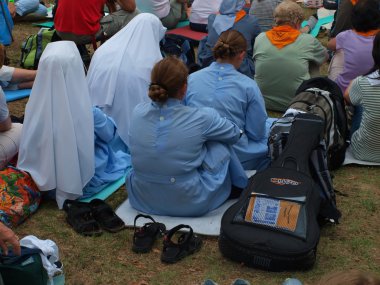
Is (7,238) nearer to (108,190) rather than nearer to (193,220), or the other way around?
(193,220)

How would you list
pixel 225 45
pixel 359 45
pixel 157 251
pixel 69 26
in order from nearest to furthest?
1. pixel 157 251
2. pixel 225 45
3. pixel 359 45
4. pixel 69 26

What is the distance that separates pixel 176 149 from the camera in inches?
159

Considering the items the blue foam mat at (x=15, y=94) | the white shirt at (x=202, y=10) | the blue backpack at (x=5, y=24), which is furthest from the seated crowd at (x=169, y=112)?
the blue backpack at (x=5, y=24)

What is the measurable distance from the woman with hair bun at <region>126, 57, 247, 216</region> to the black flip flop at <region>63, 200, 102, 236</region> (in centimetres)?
36

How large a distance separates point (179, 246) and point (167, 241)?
0.08 m

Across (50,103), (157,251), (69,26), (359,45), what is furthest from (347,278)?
(69,26)

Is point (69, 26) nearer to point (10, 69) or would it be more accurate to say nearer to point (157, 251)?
point (10, 69)

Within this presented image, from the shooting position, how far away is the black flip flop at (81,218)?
13.4 feet

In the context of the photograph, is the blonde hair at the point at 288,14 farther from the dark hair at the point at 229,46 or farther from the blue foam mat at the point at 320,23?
the blue foam mat at the point at 320,23

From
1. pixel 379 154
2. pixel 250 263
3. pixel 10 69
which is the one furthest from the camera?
pixel 10 69

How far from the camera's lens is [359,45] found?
6.00m

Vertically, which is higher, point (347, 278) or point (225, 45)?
point (347, 278)

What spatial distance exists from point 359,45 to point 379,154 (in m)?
1.33

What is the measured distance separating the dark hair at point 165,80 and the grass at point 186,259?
909mm
